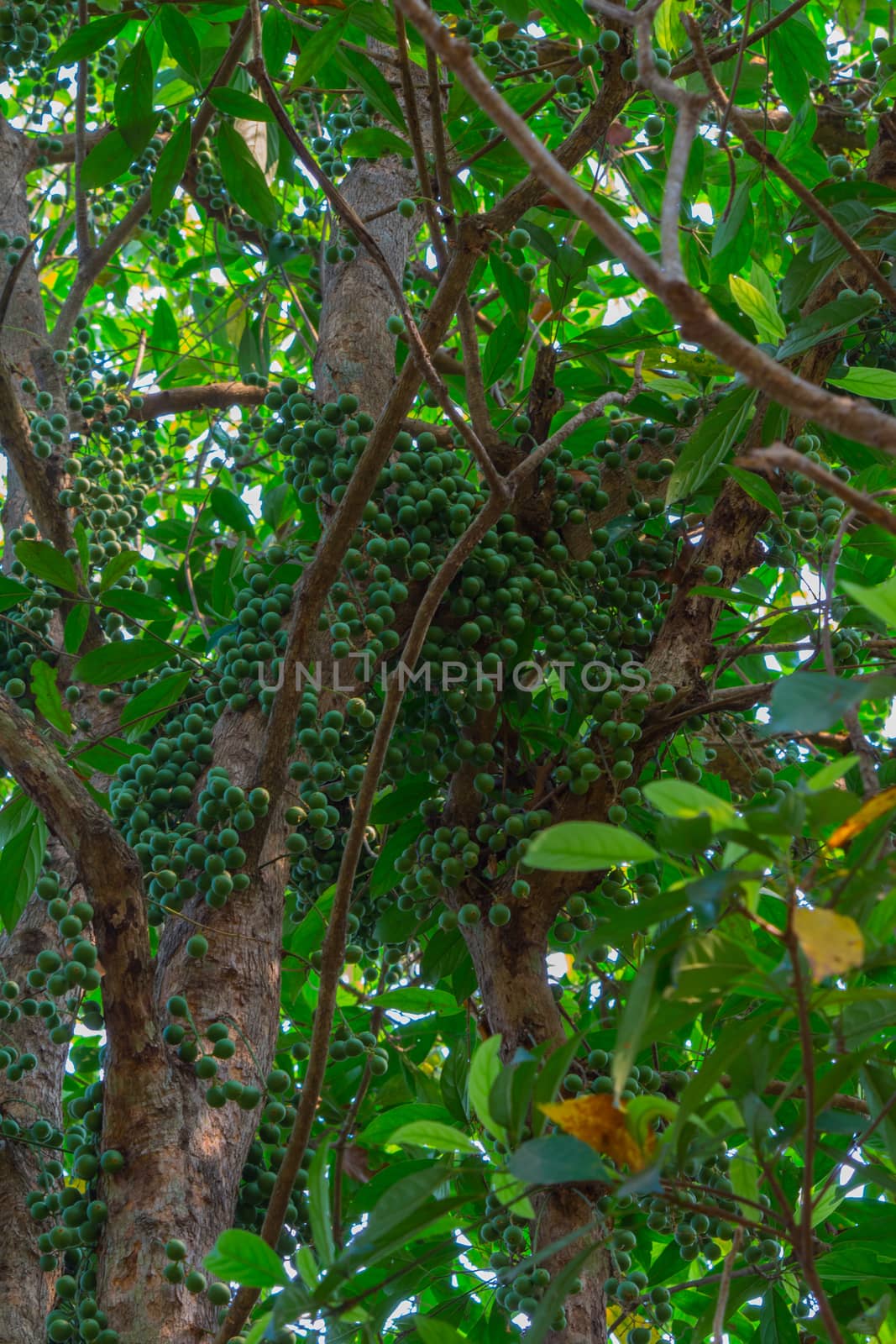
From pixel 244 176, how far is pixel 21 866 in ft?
4.97

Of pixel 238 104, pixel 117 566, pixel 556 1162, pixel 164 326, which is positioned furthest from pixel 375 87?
pixel 164 326

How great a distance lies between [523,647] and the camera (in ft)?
7.77

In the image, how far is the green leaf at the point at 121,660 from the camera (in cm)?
239

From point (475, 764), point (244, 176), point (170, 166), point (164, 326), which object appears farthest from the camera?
point (164, 326)

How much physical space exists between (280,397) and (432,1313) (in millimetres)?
1765

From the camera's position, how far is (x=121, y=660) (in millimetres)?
2412

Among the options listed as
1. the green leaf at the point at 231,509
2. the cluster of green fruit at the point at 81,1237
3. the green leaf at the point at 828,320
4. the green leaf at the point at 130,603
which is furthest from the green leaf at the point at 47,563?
the green leaf at the point at 828,320

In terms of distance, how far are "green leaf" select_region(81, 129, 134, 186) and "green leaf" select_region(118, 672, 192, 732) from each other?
1.08 m

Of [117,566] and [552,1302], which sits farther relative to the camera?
[117,566]

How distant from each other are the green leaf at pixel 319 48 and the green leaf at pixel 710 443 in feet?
3.06

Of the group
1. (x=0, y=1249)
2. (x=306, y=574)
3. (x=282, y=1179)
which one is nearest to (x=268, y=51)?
(x=306, y=574)

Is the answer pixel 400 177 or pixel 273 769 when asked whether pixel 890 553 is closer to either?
pixel 273 769

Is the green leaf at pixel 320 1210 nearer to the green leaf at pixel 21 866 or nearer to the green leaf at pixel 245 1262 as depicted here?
A: the green leaf at pixel 245 1262

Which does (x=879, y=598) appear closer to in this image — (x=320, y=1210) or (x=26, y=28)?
(x=320, y=1210)
